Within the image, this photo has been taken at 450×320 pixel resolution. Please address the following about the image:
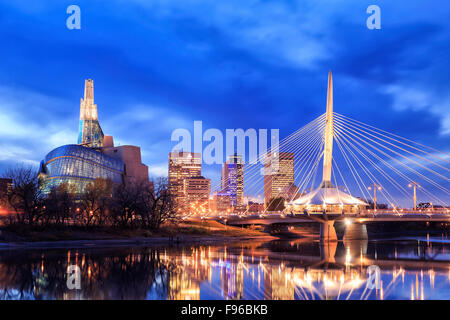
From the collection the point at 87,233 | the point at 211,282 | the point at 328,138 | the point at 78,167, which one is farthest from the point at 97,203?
the point at 78,167

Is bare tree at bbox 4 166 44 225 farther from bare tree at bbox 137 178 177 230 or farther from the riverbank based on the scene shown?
bare tree at bbox 137 178 177 230

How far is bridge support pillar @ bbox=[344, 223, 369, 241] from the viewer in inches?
3223

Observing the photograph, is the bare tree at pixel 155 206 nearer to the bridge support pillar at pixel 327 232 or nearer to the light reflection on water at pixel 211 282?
the bridge support pillar at pixel 327 232

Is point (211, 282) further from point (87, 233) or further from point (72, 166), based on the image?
point (72, 166)

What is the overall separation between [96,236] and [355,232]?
4890 centimetres

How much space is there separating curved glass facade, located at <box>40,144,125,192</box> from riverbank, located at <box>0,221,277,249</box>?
54.3 m

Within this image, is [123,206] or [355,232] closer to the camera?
[123,206]

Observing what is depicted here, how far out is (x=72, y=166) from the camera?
5192 inches

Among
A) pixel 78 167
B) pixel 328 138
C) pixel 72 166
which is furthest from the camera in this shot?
pixel 78 167

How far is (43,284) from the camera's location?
21891 mm
